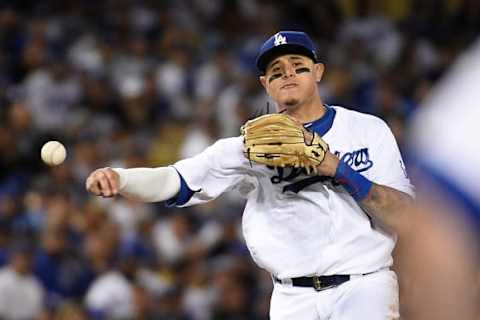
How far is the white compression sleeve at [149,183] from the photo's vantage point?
3844 mm

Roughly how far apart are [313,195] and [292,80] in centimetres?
46

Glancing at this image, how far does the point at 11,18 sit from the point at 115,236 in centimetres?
348

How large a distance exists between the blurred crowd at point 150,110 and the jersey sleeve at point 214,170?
10.6 feet

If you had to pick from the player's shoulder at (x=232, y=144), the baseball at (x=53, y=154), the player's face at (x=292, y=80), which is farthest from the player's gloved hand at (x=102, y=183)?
the player's face at (x=292, y=80)

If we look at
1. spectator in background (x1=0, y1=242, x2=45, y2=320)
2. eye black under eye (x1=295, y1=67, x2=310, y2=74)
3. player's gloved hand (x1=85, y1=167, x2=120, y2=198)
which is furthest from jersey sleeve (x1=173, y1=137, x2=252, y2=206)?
spectator in background (x1=0, y1=242, x2=45, y2=320)

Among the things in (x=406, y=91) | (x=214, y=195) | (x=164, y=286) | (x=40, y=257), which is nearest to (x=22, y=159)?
(x=40, y=257)

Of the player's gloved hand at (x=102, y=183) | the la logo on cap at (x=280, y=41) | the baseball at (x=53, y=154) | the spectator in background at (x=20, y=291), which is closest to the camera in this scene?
the player's gloved hand at (x=102, y=183)

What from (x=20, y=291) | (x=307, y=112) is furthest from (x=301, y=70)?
(x=20, y=291)

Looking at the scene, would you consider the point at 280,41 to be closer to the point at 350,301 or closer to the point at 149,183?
the point at 149,183

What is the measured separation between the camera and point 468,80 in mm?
1717

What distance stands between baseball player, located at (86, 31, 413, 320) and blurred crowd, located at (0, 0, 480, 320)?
323 centimetres

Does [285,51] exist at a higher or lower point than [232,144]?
higher

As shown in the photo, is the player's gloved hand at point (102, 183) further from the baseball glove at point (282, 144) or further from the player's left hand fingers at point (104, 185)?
the baseball glove at point (282, 144)

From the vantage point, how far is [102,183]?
365 centimetres
